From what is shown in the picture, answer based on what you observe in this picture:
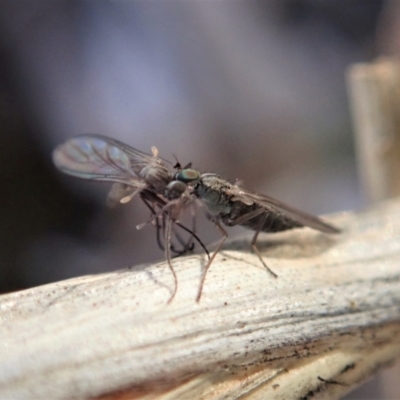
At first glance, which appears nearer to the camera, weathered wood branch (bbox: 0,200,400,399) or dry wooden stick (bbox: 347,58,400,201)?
weathered wood branch (bbox: 0,200,400,399)

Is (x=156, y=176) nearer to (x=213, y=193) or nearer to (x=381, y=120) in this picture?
(x=213, y=193)

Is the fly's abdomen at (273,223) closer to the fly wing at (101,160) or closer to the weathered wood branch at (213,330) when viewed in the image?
the weathered wood branch at (213,330)

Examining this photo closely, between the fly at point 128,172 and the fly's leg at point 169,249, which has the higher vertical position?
the fly at point 128,172

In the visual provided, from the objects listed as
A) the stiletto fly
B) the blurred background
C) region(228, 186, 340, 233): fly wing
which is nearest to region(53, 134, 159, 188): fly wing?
the stiletto fly

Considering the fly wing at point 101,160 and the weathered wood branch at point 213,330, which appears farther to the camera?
the fly wing at point 101,160

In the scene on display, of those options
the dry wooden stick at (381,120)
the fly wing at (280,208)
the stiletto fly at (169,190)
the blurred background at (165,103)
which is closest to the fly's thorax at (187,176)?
the stiletto fly at (169,190)

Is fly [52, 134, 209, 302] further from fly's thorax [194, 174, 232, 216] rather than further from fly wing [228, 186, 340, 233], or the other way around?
fly wing [228, 186, 340, 233]
